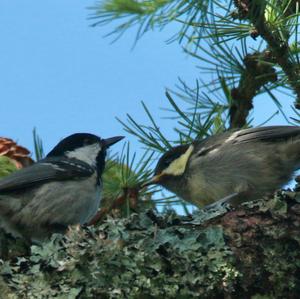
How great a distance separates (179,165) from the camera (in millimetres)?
3344

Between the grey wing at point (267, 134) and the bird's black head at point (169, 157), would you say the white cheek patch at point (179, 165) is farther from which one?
the grey wing at point (267, 134)

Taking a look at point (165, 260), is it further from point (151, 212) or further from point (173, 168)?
point (173, 168)

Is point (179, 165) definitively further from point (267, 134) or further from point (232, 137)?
point (267, 134)

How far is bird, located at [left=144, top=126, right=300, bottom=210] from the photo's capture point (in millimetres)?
3213

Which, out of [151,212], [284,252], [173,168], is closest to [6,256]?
[151,212]

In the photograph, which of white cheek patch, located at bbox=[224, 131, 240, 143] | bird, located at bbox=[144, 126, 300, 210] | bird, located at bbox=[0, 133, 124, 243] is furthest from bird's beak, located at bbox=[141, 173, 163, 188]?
white cheek patch, located at bbox=[224, 131, 240, 143]

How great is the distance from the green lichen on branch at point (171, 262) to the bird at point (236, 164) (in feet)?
3.11

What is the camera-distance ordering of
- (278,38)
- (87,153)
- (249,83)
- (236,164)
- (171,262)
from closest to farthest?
(171,262) < (278,38) < (249,83) < (236,164) < (87,153)

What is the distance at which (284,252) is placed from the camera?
7.02 feet

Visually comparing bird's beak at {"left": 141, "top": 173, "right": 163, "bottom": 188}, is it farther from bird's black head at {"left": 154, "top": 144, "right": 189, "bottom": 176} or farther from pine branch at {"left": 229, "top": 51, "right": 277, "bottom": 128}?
pine branch at {"left": 229, "top": 51, "right": 277, "bottom": 128}

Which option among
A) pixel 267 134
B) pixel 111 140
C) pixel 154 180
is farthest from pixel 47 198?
pixel 267 134

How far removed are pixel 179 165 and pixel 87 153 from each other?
52 cm

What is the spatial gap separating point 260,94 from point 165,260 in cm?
99

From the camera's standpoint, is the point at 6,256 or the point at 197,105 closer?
the point at 6,256
